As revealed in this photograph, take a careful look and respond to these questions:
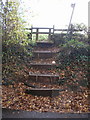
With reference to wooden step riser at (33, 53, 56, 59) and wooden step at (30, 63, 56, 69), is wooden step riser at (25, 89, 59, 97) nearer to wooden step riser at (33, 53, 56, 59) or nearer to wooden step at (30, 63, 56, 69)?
wooden step at (30, 63, 56, 69)

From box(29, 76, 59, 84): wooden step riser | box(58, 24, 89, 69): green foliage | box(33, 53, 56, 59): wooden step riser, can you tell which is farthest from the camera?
box(33, 53, 56, 59): wooden step riser

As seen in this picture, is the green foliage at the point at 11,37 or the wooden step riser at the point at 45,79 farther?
the green foliage at the point at 11,37

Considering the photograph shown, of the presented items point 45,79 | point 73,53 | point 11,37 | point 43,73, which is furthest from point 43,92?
point 73,53

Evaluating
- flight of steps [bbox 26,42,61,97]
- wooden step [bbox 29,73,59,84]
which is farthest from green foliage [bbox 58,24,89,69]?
wooden step [bbox 29,73,59,84]

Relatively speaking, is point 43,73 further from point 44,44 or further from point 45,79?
point 44,44

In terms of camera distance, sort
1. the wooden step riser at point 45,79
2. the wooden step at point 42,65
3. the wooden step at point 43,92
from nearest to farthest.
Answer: the wooden step at point 43,92 → the wooden step riser at point 45,79 → the wooden step at point 42,65

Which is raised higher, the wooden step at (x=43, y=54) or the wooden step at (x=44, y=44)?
the wooden step at (x=44, y=44)

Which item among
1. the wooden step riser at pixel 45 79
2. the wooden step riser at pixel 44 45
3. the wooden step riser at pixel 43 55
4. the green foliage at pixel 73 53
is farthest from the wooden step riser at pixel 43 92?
the wooden step riser at pixel 44 45

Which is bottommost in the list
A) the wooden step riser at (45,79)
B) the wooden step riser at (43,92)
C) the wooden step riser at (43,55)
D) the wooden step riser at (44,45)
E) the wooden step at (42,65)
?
the wooden step riser at (43,92)

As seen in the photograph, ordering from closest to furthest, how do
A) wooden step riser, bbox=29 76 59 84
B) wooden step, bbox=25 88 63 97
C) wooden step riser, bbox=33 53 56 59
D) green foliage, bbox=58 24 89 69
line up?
wooden step, bbox=25 88 63 97 → wooden step riser, bbox=29 76 59 84 → green foliage, bbox=58 24 89 69 → wooden step riser, bbox=33 53 56 59

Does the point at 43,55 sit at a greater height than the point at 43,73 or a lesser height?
greater

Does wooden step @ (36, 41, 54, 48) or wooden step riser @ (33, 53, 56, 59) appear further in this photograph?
wooden step @ (36, 41, 54, 48)

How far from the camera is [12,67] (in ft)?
13.0

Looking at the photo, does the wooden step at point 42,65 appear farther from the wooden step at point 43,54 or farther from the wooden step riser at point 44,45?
the wooden step riser at point 44,45
